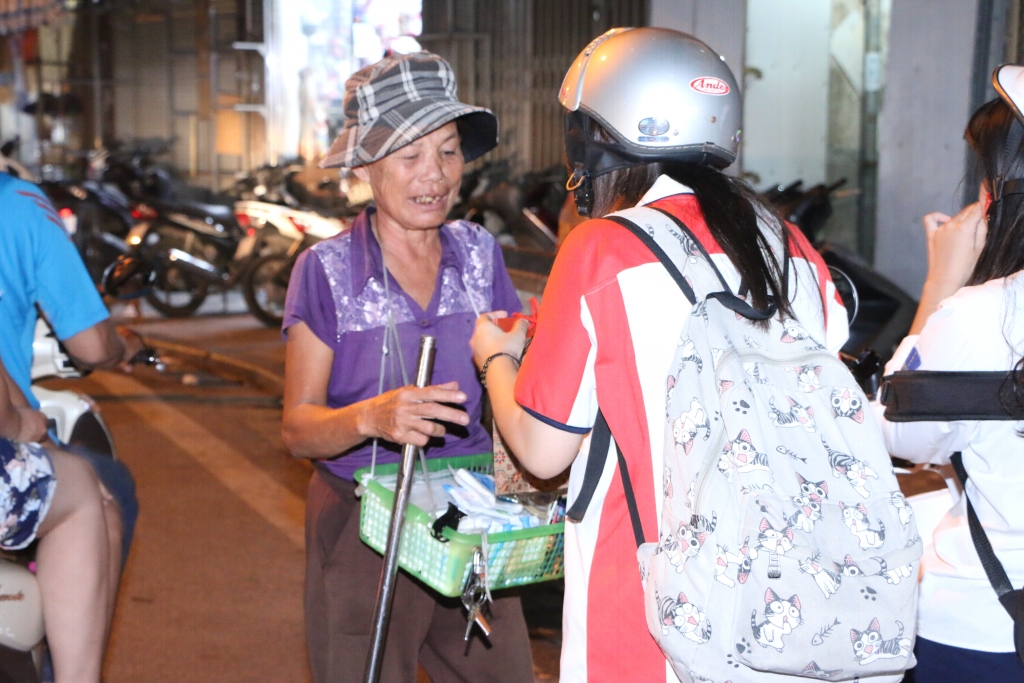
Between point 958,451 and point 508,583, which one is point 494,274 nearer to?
point 508,583

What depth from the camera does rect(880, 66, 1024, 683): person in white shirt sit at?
1.89 m

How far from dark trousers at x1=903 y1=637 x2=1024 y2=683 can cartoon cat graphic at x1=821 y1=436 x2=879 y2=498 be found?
679mm

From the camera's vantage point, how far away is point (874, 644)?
1.50 m

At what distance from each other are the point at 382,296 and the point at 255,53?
14489 millimetres

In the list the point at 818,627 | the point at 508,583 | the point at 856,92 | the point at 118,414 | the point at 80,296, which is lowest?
the point at 118,414

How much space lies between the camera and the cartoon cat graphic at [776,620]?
4.83 feet

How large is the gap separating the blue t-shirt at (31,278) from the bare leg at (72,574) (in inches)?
12.8

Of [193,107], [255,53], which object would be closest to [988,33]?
[255,53]

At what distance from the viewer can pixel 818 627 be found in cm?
148

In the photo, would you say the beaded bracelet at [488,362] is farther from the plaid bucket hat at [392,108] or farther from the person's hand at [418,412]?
the plaid bucket hat at [392,108]

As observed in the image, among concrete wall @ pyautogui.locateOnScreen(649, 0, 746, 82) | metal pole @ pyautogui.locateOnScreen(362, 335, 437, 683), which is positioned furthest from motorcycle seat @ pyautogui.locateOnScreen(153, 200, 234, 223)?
metal pole @ pyautogui.locateOnScreen(362, 335, 437, 683)

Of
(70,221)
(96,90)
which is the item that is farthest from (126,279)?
(96,90)

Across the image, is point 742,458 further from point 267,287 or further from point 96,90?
point 96,90

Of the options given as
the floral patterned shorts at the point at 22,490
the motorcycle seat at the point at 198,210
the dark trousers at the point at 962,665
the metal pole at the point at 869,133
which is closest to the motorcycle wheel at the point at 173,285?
the motorcycle seat at the point at 198,210
